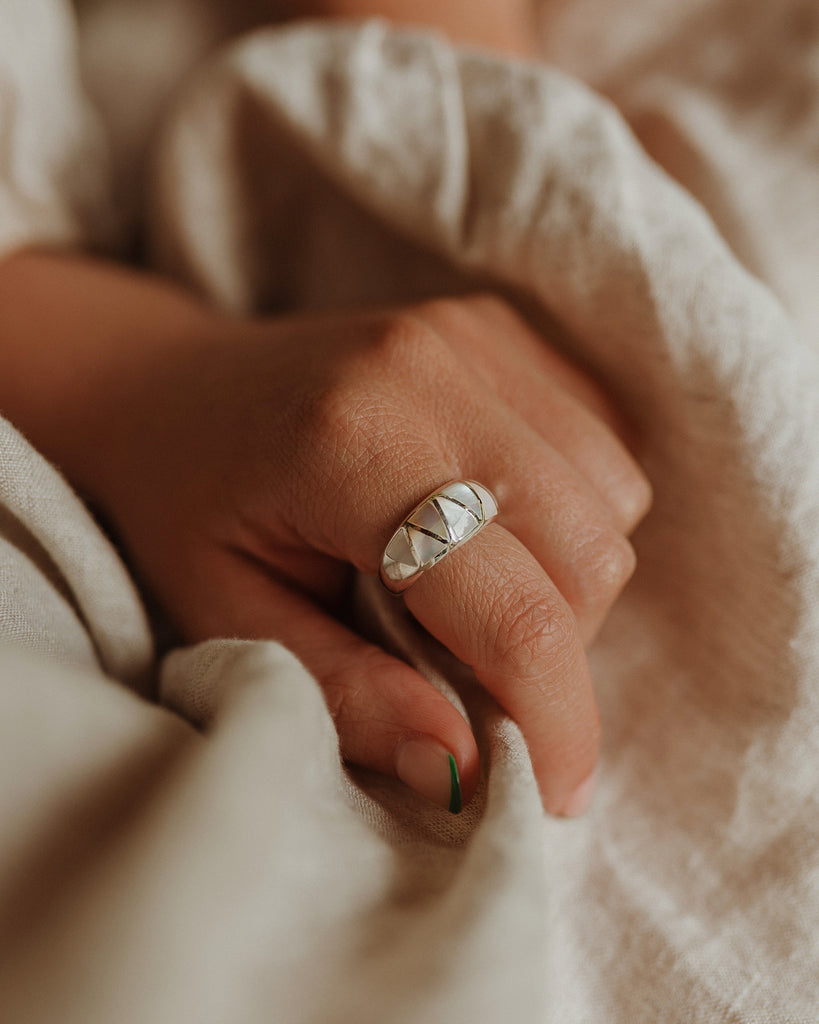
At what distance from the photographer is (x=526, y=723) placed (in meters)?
0.47

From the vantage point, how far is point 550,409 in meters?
0.60

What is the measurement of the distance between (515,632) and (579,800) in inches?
7.2

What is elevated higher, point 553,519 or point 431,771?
point 553,519

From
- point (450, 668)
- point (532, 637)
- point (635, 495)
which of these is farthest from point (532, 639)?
point (635, 495)

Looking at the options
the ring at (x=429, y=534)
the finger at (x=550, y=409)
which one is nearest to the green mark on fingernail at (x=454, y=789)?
the ring at (x=429, y=534)

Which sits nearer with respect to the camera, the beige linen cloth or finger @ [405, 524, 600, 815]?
the beige linen cloth

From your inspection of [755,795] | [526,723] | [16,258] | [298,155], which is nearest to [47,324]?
[16,258]

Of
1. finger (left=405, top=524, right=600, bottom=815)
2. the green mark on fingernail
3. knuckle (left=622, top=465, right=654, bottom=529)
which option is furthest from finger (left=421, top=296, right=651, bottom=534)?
the green mark on fingernail

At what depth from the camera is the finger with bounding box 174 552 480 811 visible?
0.45m

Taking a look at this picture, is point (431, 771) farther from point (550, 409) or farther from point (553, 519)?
point (550, 409)

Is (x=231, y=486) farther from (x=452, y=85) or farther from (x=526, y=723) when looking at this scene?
(x=452, y=85)

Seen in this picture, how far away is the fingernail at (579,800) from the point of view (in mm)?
536

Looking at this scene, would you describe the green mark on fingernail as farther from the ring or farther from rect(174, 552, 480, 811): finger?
the ring

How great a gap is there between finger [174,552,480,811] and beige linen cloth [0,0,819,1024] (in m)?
0.02
